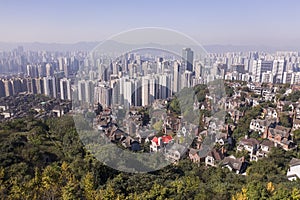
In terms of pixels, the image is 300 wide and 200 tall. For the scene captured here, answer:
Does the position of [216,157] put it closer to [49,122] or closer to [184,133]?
[184,133]

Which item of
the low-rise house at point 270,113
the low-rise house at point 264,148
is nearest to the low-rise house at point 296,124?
the low-rise house at point 270,113

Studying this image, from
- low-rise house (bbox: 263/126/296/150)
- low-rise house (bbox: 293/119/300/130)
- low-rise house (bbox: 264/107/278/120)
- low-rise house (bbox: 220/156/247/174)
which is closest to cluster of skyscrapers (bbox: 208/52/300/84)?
low-rise house (bbox: 264/107/278/120)

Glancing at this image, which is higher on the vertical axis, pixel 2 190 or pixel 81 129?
pixel 81 129

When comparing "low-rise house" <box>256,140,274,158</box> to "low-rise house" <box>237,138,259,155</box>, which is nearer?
"low-rise house" <box>256,140,274,158</box>

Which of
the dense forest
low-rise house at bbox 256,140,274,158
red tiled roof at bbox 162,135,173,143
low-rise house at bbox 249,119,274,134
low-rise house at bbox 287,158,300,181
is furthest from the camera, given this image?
low-rise house at bbox 249,119,274,134

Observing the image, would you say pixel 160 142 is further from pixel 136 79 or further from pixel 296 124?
pixel 296 124

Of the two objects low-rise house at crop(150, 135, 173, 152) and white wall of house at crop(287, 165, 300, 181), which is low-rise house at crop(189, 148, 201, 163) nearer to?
white wall of house at crop(287, 165, 300, 181)

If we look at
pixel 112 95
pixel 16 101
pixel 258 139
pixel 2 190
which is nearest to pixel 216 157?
pixel 258 139

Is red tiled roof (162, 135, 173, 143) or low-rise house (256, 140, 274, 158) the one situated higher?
red tiled roof (162, 135, 173, 143)

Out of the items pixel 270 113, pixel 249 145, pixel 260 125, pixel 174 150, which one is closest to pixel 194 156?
pixel 249 145
